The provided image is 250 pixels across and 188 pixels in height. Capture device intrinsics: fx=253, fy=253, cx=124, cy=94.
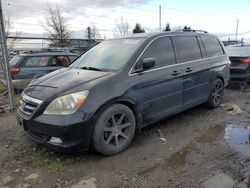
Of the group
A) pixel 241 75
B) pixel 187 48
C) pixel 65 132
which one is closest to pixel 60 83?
pixel 65 132

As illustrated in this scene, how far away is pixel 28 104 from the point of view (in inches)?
146

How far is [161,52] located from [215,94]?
2.22 m

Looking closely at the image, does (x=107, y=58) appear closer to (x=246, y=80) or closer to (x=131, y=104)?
(x=131, y=104)

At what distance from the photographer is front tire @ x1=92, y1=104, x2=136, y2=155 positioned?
3537mm

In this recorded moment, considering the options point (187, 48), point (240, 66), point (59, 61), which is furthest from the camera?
point (59, 61)

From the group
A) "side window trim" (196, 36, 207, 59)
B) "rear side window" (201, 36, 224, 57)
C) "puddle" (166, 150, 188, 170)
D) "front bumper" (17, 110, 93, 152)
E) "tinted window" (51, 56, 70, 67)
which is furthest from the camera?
"tinted window" (51, 56, 70, 67)

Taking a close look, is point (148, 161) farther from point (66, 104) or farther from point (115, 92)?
point (66, 104)

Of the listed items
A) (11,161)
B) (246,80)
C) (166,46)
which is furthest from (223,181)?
(246,80)

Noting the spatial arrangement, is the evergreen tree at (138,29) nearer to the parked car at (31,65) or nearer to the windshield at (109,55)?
the parked car at (31,65)

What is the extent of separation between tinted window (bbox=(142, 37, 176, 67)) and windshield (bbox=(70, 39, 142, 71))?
231mm

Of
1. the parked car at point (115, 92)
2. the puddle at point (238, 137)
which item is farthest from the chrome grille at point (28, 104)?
the puddle at point (238, 137)

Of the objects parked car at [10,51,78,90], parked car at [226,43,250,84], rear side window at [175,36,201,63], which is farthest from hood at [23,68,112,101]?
parked car at [226,43,250,84]

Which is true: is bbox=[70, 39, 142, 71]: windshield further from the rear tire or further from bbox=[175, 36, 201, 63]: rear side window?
the rear tire

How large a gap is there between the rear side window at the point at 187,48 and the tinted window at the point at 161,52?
0.24m
